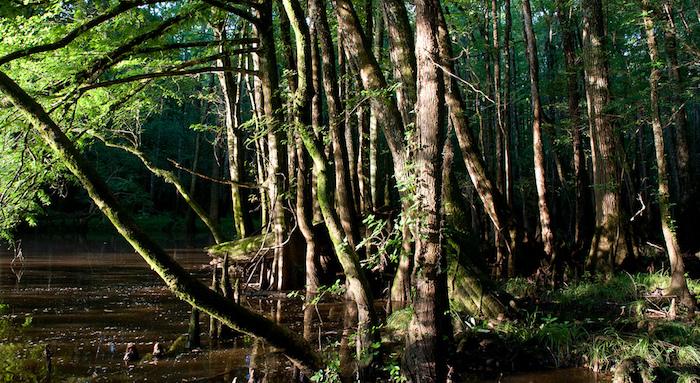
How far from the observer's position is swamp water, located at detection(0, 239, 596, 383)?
6457mm

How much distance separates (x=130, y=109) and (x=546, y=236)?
30.1ft

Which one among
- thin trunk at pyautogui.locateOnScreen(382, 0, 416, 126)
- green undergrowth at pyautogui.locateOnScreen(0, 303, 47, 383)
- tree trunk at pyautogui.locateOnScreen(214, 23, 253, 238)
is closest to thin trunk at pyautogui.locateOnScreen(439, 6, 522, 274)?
thin trunk at pyautogui.locateOnScreen(382, 0, 416, 126)

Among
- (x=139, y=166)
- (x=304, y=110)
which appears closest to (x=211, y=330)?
(x=304, y=110)

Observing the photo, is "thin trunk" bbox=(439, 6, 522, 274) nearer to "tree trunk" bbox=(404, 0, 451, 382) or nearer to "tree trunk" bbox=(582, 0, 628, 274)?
"tree trunk" bbox=(582, 0, 628, 274)

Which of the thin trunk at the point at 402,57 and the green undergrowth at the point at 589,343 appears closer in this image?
the green undergrowth at the point at 589,343

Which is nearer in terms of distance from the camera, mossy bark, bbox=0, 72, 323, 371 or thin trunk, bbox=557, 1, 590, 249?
mossy bark, bbox=0, 72, 323, 371

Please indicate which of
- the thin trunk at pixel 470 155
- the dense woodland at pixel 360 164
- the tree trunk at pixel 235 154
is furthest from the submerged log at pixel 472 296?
the tree trunk at pixel 235 154

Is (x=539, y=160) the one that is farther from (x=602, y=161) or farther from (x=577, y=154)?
(x=577, y=154)

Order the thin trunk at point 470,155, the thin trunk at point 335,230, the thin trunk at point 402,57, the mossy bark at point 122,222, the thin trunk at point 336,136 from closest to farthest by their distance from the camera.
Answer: the mossy bark at point 122,222 → the thin trunk at point 335,230 → the thin trunk at point 402,57 → the thin trunk at point 336,136 → the thin trunk at point 470,155

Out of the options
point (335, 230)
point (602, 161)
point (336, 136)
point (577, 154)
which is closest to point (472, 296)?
point (335, 230)

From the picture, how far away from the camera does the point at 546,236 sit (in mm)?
12375

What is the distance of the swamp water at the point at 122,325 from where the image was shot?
21.2ft

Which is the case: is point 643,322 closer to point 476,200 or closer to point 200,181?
point 476,200

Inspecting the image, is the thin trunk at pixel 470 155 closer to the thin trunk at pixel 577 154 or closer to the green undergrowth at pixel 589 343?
the green undergrowth at pixel 589 343
